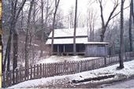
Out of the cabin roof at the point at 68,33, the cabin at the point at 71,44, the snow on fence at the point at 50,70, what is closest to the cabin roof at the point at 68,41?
the cabin at the point at 71,44

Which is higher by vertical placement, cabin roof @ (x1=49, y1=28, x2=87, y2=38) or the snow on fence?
cabin roof @ (x1=49, y1=28, x2=87, y2=38)

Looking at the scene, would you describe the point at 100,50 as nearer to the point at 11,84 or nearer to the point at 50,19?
the point at 50,19

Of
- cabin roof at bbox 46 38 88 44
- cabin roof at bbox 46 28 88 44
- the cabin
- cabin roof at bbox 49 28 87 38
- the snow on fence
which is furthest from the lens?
cabin roof at bbox 49 28 87 38

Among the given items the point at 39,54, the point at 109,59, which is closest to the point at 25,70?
the point at 109,59

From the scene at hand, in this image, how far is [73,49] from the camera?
45.1m

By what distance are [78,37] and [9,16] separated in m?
29.7

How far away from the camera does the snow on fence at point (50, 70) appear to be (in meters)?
14.1

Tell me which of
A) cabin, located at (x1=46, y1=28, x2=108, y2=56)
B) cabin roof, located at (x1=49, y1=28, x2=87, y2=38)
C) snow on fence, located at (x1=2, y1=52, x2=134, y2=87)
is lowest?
snow on fence, located at (x1=2, y1=52, x2=134, y2=87)

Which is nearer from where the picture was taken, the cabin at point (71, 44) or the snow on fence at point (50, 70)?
the snow on fence at point (50, 70)

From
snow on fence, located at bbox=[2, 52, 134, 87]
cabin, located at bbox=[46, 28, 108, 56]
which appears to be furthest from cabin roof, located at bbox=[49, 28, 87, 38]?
snow on fence, located at bbox=[2, 52, 134, 87]

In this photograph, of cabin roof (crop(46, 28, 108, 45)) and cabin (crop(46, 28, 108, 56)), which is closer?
cabin (crop(46, 28, 108, 56))

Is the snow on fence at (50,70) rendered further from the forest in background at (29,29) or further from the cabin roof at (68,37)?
the cabin roof at (68,37)

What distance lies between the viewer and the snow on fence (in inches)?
555

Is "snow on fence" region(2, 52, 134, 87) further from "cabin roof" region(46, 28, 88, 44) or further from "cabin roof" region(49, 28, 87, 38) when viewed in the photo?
"cabin roof" region(49, 28, 87, 38)
